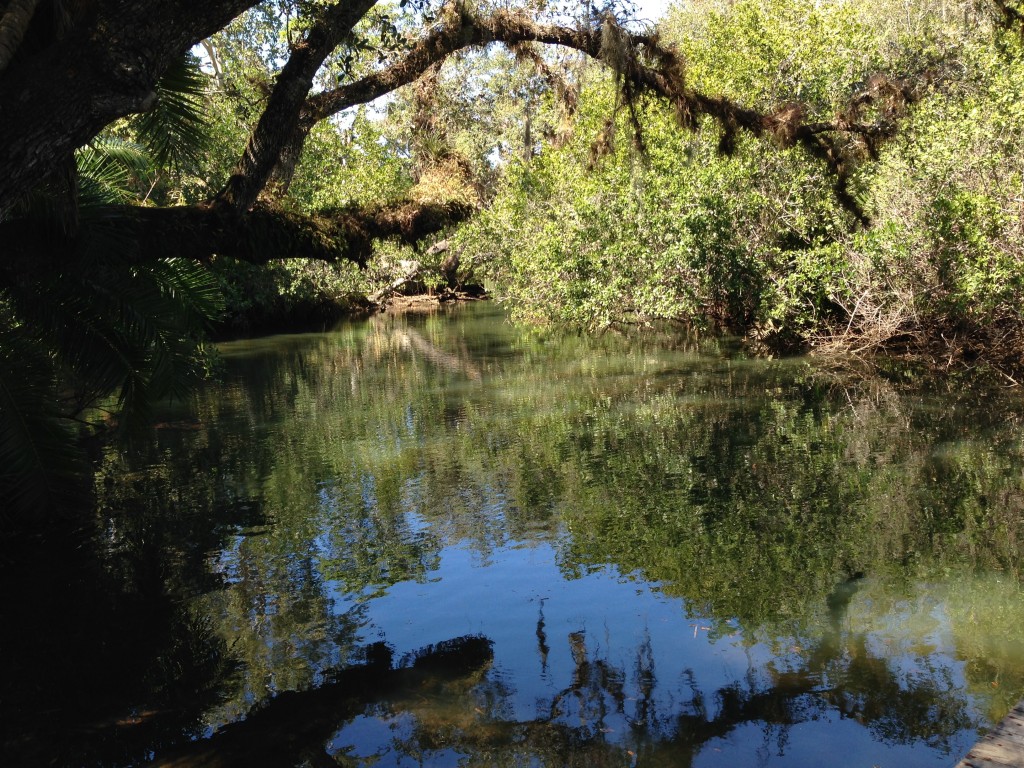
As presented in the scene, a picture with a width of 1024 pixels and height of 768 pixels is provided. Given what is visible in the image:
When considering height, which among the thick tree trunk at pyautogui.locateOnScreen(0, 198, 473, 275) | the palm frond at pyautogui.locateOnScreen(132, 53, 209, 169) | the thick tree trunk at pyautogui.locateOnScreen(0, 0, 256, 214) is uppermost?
the palm frond at pyautogui.locateOnScreen(132, 53, 209, 169)

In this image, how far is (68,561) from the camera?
336 inches

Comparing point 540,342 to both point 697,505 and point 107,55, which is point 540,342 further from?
point 107,55

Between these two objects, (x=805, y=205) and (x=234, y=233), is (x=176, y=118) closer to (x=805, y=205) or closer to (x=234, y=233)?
(x=234, y=233)

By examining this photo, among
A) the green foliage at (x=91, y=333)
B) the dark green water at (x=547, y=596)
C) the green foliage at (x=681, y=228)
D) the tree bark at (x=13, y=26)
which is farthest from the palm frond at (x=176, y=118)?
the green foliage at (x=681, y=228)

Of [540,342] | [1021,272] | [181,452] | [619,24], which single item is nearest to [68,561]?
[181,452]

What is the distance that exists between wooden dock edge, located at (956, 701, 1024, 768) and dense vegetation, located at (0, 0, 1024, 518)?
4.37 m

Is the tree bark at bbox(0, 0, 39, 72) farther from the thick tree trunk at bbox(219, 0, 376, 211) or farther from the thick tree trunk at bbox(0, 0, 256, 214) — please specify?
the thick tree trunk at bbox(219, 0, 376, 211)

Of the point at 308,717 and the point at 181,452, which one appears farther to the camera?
the point at 181,452

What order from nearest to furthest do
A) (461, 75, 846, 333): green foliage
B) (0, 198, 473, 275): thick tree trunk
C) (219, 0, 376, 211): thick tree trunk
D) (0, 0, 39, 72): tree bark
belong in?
(0, 0, 39, 72): tree bark → (219, 0, 376, 211): thick tree trunk → (0, 198, 473, 275): thick tree trunk → (461, 75, 846, 333): green foliage

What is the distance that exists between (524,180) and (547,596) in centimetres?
2081

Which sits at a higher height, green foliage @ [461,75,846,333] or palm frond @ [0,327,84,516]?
green foliage @ [461,75,846,333]

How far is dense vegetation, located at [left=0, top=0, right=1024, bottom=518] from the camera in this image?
6.48 m

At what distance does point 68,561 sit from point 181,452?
4.94 m

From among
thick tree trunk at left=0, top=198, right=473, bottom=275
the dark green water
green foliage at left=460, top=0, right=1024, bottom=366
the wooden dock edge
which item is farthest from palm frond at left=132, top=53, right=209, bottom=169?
the wooden dock edge
